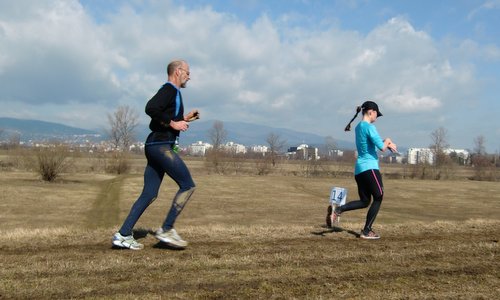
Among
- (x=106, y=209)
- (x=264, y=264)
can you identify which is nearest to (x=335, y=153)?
(x=106, y=209)

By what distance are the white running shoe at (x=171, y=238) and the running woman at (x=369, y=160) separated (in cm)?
273

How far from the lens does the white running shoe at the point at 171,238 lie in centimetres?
540

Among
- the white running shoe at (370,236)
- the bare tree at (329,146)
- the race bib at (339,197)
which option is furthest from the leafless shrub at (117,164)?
the white running shoe at (370,236)

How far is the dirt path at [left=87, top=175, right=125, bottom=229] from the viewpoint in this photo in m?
25.7

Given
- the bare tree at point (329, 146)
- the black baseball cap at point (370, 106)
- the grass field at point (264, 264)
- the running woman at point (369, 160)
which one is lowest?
the grass field at point (264, 264)

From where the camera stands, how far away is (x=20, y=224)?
25328 mm

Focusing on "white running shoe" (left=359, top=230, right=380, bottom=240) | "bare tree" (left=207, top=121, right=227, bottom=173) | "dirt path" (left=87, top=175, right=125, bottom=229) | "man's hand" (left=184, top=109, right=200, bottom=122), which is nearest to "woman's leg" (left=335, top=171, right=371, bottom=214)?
"white running shoe" (left=359, top=230, right=380, bottom=240)

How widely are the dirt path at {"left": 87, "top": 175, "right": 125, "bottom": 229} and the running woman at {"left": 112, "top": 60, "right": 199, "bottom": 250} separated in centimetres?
1431

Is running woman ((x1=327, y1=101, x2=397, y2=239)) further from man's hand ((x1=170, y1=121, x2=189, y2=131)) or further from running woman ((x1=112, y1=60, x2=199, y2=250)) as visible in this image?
man's hand ((x1=170, y1=121, x2=189, y2=131))

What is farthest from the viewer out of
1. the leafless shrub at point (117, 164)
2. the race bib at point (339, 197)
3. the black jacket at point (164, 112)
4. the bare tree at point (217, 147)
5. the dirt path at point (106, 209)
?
the bare tree at point (217, 147)

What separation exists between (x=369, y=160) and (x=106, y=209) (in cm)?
2914

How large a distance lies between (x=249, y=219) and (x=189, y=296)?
25990mm

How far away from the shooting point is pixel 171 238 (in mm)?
5453

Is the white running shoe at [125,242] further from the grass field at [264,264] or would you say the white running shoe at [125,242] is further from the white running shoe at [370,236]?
the white running shoe at [370,236]
